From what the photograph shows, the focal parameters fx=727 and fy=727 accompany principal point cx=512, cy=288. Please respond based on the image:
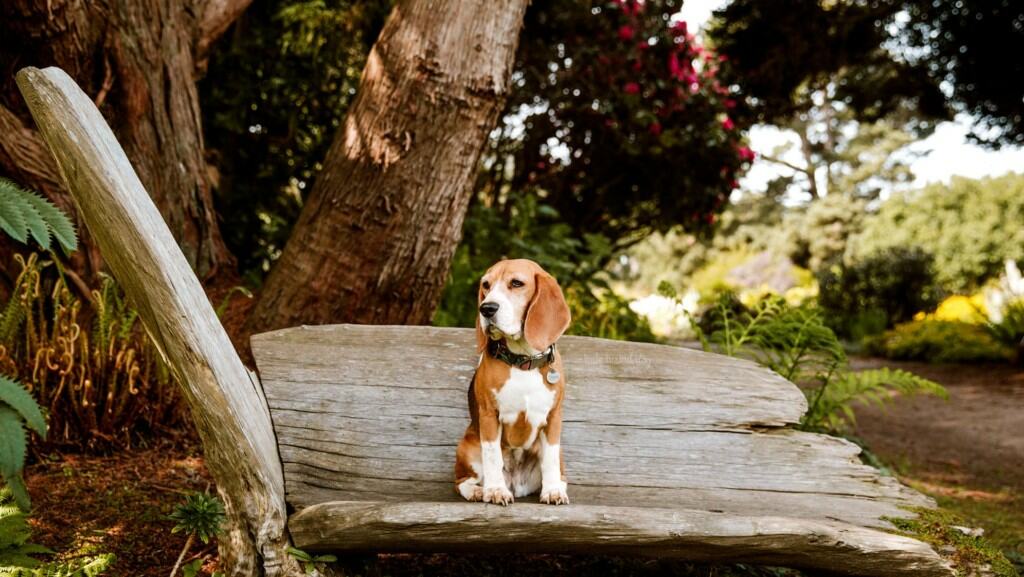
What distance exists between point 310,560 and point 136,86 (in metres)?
2.85

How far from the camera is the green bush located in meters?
11.4

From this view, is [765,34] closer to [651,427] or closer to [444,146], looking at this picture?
[444,146]

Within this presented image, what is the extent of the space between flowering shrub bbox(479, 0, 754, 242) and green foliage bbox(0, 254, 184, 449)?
398 centimetres

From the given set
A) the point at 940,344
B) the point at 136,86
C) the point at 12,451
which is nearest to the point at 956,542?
the point at 12,451

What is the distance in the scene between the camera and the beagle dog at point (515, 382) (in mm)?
2248

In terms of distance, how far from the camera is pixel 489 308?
2.17 metres

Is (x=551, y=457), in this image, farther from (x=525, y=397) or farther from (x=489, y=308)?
(x=489, y=308)

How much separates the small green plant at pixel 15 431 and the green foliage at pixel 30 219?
0.50m

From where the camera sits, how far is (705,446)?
10.0ft

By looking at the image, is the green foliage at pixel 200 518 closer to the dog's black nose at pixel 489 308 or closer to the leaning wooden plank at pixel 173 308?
the leaning wooden plank at pixel 173 308

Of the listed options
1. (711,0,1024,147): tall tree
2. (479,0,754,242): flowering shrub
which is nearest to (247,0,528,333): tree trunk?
(479,0,754,242): flowering shrub

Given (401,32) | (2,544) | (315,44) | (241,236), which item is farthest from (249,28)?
(2,544)

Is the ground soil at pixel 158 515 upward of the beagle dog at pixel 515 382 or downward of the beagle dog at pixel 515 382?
downward

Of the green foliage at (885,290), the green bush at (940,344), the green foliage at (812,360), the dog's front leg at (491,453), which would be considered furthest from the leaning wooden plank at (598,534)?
the green foliage at (885,290)
